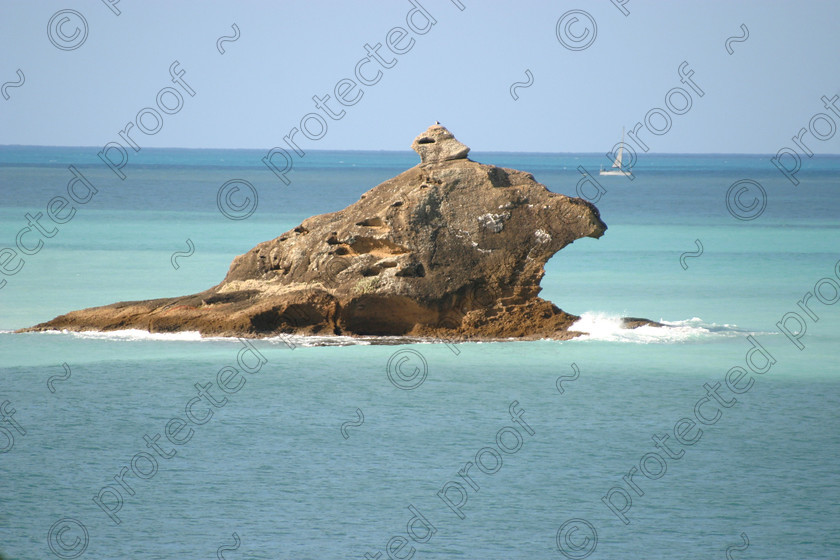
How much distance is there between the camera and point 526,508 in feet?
33.1

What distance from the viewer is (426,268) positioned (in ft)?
53.4

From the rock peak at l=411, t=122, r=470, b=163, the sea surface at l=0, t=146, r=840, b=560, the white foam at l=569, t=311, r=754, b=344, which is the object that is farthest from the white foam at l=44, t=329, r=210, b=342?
the white foam at l=569, t=311, r=754, b=344

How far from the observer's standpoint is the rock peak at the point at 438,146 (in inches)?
682

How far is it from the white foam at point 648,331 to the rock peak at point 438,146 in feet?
10.4

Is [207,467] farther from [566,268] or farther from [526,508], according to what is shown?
[566,268]

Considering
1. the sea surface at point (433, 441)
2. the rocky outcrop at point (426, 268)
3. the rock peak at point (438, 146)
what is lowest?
the sea surface at point (433, 441)

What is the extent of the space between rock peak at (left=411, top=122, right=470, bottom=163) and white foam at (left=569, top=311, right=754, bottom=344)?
316 centimetres

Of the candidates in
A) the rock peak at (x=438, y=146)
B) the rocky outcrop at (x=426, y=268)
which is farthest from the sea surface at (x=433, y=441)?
the rock peak at (x=438, y=146)

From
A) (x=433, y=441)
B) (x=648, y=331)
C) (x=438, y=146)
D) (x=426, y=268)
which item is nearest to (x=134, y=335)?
(x=426, y=268)

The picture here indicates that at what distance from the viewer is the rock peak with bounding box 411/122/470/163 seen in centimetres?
1731

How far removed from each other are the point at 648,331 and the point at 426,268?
12.2 ft

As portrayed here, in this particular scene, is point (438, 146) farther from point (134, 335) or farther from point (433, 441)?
point (433, 441)

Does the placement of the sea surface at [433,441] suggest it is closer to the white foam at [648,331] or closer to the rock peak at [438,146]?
the white foam at [648,331]

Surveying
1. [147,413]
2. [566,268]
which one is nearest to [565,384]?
[147,413]
